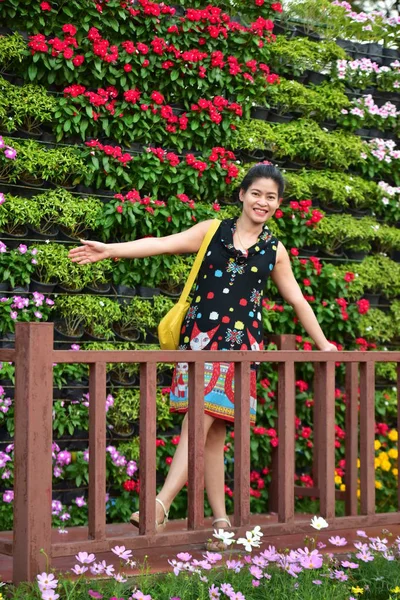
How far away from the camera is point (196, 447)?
10.3 ft

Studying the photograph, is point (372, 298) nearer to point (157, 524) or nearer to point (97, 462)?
point (157, 524)

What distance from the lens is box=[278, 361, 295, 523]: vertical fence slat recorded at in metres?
3.44

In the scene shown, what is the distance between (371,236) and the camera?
572 cm

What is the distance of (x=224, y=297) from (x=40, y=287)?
1.30 meters

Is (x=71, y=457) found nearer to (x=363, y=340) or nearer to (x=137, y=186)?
(x=137, y=186)

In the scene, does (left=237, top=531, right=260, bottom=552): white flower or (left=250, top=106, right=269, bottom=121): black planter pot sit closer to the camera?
(left=237, top=531, right=260, bottom=552): white flower

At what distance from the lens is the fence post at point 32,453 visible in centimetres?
271

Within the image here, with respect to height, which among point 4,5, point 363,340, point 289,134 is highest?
point 4,5

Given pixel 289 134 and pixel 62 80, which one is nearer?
pixel 62 80

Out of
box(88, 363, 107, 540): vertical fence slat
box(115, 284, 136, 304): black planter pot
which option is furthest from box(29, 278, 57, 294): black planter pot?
box(88, 363, 107, 540): vertical fence slat

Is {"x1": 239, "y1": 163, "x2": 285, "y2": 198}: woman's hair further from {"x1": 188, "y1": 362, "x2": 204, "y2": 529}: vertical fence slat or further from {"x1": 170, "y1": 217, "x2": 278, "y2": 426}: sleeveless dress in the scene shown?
{"x1": 188, "y1": 362, "x2": 204, "y2": 529}: vertical fence slat

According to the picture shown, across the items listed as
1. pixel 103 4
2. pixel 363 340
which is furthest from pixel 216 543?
pixel 103 4

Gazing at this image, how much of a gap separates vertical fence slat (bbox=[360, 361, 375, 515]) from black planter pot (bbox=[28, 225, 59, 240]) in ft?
5.67

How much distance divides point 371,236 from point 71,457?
2.28 metres
